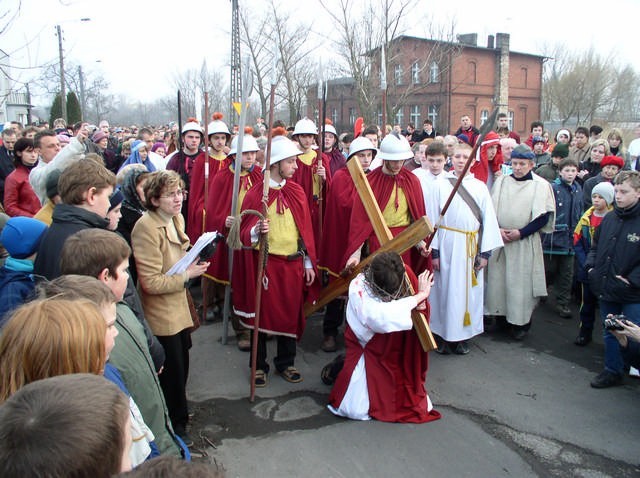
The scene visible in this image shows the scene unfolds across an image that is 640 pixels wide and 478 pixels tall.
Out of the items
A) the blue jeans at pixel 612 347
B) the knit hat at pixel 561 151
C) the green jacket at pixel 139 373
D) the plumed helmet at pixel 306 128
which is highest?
the plumed helmet at pixel 306 128

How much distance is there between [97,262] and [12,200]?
4200mm

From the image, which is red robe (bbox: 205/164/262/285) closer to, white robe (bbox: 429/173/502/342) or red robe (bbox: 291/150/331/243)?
red robe (bbox: 291/150/331/243)

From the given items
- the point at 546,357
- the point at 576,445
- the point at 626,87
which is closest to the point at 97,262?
the point at 576,445

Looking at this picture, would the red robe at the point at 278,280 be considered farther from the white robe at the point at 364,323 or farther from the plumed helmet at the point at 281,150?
the white robe at the point at 364,323

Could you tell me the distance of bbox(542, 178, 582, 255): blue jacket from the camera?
6609 millimetres

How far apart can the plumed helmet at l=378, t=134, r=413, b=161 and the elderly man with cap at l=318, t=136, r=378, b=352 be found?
588 millimetres

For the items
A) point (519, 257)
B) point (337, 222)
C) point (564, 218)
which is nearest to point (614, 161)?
point (564, 218)

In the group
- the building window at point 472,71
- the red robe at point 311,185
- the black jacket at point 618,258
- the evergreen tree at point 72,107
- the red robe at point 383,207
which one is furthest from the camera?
the building window at point 472,71

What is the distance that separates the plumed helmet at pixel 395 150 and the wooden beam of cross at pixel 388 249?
685 mm

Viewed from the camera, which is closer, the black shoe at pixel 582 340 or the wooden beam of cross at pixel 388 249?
the wooden beam of cross at pixel 388 249

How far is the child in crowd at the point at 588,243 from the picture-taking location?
553 centimetres

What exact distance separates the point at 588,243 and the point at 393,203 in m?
2.38

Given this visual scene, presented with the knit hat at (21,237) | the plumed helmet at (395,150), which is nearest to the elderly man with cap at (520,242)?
the plumed helmet at (395,150)

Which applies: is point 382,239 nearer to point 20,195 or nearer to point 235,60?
point 20,195
